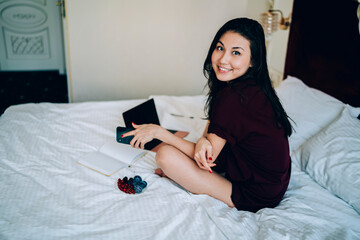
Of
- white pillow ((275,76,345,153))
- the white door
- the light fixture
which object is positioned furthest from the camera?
the white door

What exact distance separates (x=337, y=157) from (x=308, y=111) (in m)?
0.43

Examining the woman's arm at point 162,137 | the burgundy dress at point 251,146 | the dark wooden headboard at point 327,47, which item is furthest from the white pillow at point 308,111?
the woman's arm at point 162,137

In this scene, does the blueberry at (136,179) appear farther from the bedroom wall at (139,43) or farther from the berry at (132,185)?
the bedroom wall at (139,43)

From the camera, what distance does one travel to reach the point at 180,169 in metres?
1.31

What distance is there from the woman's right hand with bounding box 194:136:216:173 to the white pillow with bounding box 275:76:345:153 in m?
0.73

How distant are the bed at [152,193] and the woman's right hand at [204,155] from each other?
0.18 metres

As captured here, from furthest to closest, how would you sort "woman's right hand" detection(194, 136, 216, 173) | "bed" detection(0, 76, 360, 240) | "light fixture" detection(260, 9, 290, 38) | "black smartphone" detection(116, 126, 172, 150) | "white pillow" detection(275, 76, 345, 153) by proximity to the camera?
"light fixture" detection(260, 9, 290, 38) → "white pillow" detection(275, 76, 345, 153) → "black smartphone" detection(116, 126, 172, 150) → "woman's right hand" detection(194, 136, 216, 173) → "bed" detection(0, 76, 360, 240)

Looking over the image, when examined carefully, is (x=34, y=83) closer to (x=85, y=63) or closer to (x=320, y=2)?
(x=85, y=63)

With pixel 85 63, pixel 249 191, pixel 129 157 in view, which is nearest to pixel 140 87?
pixel 85 63

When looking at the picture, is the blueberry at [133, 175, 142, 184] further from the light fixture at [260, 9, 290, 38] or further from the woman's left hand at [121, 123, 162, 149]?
the light fixture at [260, 9, 290, 38]

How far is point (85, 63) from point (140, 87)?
566 mm

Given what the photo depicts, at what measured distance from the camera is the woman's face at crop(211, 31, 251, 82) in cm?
123

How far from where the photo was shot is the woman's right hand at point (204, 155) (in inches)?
49.1

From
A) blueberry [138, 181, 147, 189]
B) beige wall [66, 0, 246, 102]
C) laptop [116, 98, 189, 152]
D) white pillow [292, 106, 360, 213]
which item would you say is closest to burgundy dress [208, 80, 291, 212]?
white pillow [292, 106, 360, 213]
